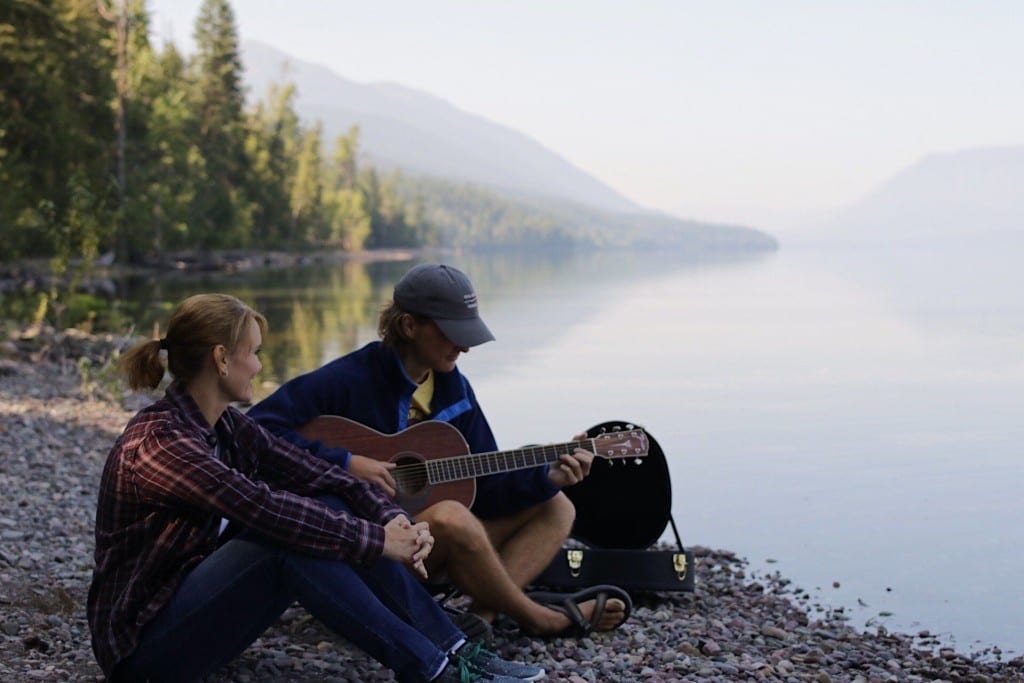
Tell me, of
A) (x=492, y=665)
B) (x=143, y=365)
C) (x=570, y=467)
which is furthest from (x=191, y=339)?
(x=570, y=467)

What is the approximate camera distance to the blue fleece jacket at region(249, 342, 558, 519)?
15.6ft

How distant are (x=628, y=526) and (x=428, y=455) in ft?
4.95

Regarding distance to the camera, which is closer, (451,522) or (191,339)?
(191,339)

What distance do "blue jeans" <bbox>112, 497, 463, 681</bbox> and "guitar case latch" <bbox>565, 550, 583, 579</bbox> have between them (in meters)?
2.08

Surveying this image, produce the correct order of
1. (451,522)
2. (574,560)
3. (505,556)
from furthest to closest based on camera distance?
(574,560) → (505,556) → (451,522)

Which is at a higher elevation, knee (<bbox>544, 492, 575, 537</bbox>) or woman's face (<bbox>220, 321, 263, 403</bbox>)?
woman's face (<bbox>220, 321, 263, 403</bbox>)

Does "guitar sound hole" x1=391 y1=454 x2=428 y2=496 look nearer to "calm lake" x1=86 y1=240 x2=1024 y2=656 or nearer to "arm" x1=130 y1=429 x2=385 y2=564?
"arm" x1=130 y1=429 x2=385 y2=564

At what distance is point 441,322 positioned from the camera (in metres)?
4.68

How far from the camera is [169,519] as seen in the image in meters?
3.59

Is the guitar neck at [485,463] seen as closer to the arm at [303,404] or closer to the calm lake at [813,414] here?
the arm at [303,404]

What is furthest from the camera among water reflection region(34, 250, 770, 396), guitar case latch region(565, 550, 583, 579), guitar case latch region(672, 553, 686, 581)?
water reflection region(34, 250, 770, 396)

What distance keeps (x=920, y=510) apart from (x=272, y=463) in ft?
23.7

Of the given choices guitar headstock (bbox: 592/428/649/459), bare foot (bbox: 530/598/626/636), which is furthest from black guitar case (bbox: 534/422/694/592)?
guitar headstock (bbox: 592/428/649/459)

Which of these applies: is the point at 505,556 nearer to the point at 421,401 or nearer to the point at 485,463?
the point at 485,463
